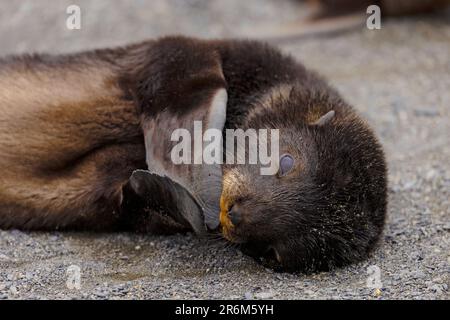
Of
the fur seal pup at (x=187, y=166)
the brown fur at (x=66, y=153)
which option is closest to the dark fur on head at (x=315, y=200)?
the fur seal pup at (x=187, y=166)

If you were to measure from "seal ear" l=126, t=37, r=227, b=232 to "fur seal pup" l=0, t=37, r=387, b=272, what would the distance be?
0.01m

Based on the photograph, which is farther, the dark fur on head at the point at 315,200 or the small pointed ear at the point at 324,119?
the small pointed ear at the point at 324,119

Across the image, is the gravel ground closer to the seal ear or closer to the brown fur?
the brown fur

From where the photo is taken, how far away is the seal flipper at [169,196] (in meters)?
5.65

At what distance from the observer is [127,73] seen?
22.3ft

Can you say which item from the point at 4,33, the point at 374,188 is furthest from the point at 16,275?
the point at 4,33

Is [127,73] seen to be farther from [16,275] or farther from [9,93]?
[16,275]

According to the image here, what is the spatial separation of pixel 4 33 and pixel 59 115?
19.3 ft

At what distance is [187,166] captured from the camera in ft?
20.0

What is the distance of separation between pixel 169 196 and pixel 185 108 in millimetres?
867

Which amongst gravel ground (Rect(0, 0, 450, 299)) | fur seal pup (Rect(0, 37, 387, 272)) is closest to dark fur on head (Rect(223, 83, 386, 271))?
fur seal pup (Rect(0, 37, 387, 272))

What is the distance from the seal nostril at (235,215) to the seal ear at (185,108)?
0.80 ft

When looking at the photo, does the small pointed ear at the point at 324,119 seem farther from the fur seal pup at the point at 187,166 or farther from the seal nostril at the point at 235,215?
the seal nostril at the point at 235,215

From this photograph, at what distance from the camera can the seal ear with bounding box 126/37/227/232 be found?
5.92 metres
